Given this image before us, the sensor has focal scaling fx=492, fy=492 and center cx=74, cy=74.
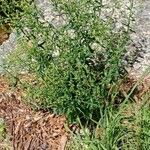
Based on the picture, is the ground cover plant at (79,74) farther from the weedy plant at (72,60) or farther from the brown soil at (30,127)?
the brown soil at (30,127)

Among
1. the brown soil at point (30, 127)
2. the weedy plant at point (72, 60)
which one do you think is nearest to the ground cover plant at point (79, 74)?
the weedy plant at point (72, 60)

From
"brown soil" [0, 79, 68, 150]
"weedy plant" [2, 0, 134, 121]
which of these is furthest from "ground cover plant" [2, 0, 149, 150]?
"brown soil" [0, 79, 68, 150]

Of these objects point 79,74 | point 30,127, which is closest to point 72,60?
point 79,74

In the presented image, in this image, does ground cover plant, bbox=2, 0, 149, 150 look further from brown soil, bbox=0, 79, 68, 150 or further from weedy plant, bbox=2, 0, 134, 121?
brown soil, bbox=0, 79, 68, 150

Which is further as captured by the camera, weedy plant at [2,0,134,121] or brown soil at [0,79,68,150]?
brown soil at [0,79,68,150]

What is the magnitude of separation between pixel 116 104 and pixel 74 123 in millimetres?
364

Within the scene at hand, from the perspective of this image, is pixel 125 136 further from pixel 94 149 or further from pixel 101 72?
pixel 101 72

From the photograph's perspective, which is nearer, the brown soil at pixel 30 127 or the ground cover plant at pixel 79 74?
the ground cover plant at pixel 79 74

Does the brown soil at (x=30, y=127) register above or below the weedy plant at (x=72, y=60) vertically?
below

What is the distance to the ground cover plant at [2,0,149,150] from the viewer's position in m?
3.40

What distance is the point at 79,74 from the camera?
11.2 ft

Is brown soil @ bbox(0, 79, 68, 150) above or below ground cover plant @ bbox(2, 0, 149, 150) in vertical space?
below

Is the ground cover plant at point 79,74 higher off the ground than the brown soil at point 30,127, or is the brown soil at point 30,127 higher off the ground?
the ground cover plant at point 79,74

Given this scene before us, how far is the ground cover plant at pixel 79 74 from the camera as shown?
3400 millimetres
